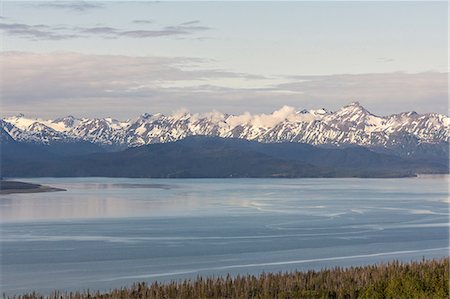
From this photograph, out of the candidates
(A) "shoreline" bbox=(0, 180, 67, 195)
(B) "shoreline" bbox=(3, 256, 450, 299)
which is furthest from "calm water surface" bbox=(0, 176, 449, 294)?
(A) "shoreline" bbox=(0, 180, 67, 195)

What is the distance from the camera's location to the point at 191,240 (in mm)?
51062

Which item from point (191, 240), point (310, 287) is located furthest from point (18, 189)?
point (310, 287)

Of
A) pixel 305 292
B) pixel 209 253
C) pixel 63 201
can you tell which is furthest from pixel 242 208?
pixel 305 292

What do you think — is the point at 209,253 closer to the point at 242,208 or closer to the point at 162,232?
the point at 162,232

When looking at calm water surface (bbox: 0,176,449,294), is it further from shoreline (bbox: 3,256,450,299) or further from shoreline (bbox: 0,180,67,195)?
shoreline (bbox: 0,180,67,195)

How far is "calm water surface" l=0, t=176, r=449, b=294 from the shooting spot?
38.4m

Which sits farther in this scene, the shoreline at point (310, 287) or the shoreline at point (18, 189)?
the shoreline at point (18, 189)

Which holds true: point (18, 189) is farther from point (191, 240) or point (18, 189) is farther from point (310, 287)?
point (310, 287)

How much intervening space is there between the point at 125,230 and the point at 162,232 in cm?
275

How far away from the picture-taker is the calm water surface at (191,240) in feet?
126

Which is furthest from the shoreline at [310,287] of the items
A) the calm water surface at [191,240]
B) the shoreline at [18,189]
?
the shoreline at [18,189]

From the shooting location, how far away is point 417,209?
7975cm

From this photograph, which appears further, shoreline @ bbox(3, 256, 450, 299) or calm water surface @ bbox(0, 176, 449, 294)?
calm water surface @ bbox(0, 176, 449, 294)

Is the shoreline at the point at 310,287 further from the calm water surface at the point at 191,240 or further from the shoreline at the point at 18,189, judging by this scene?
the shoreline at the point at 18,189
